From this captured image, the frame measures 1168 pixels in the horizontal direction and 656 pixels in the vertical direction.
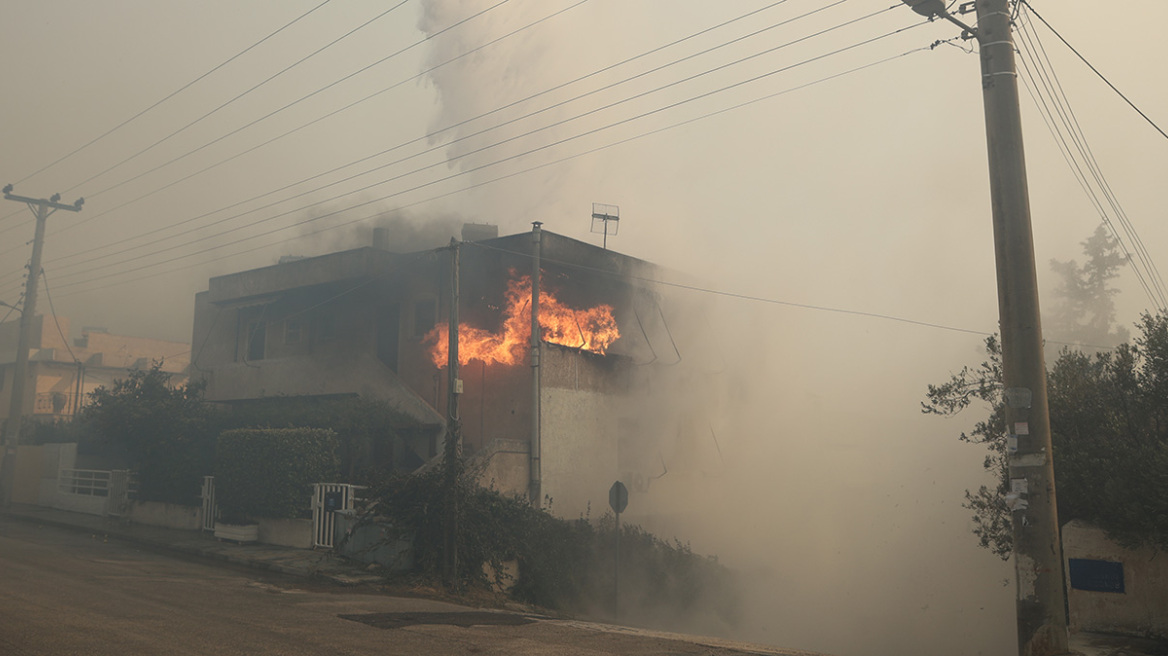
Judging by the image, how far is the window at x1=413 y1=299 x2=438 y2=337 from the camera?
2486cm

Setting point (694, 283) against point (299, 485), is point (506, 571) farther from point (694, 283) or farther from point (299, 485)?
point (694, 283)

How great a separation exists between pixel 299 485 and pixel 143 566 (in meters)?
3.80

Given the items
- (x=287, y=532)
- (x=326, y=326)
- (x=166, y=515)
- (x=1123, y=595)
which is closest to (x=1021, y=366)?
(x=1123, y=595)

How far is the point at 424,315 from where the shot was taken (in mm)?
25203

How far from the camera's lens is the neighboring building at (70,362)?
49.8 m

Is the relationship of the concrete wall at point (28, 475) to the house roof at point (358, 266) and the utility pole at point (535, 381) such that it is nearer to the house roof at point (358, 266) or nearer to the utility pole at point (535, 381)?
the house roof at point (358, 266)

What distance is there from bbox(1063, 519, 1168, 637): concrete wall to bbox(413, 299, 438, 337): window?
18.3 m


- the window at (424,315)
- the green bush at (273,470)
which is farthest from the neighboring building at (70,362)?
the green bush at (273,470)

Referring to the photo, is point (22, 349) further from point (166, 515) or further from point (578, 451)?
point (578, 451)

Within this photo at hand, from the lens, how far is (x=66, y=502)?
91.9 feet

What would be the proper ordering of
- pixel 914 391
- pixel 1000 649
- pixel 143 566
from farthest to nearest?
1. pixel 914 391
2. pixel 1000 649
3. pixel 143 566

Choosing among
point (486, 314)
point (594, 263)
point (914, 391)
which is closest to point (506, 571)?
point (486, 314)

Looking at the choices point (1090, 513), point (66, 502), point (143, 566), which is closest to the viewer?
point (1090, 513)

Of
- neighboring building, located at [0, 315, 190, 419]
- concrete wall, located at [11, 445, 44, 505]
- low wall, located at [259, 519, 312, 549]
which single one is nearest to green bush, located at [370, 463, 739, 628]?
low wall, located at [259, 519, 312, 549]
